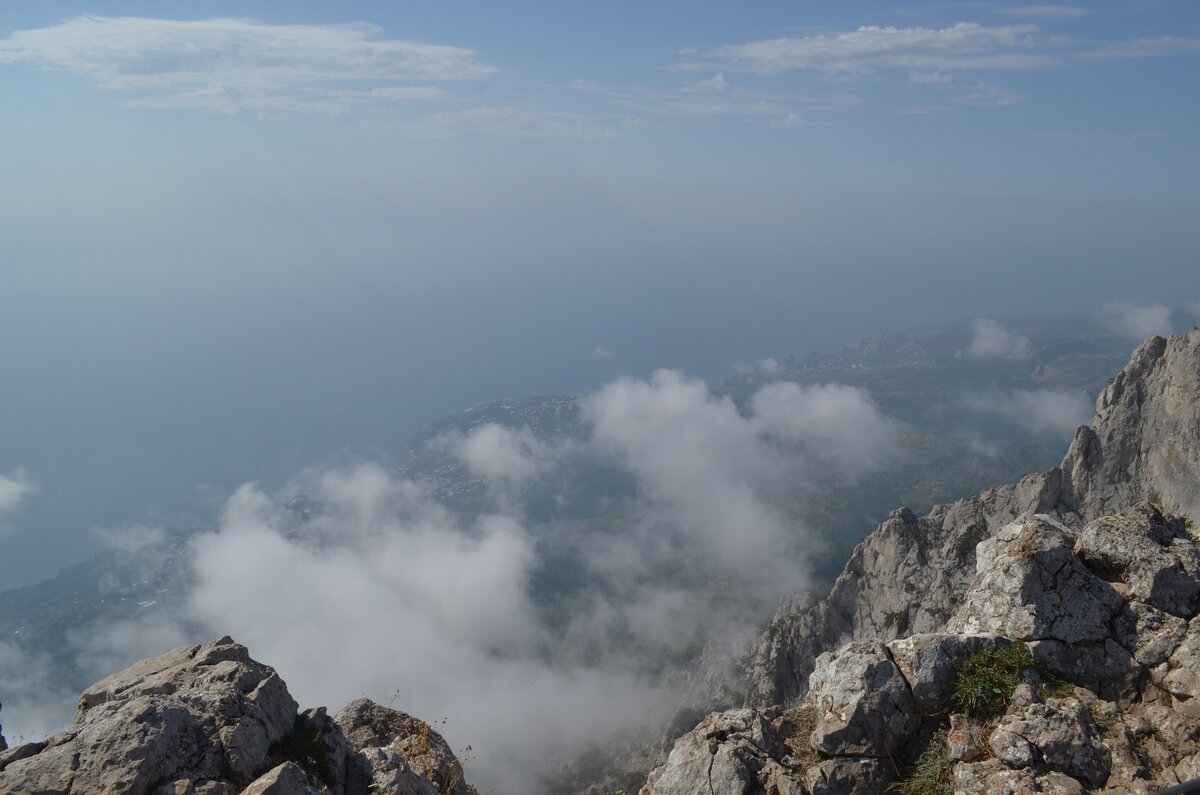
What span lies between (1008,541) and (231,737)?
16.7 m

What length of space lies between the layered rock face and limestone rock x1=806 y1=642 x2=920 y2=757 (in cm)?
810

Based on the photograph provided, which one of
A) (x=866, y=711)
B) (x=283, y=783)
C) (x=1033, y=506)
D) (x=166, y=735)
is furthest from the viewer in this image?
(x=1033, y=506)

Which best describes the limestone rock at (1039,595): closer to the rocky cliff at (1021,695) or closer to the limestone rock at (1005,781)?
the rocky cliff at (1021,695)

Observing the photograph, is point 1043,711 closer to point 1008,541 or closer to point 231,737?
point 1008,541

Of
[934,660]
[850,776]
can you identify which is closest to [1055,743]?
[934,660]

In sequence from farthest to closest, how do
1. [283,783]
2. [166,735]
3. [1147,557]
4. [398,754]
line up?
[1147,557], [398,754], [166,735], [283,783]

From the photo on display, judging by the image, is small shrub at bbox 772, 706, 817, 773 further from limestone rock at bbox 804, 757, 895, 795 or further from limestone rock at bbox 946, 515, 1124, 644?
limestone rock at bbox 946, 515, 1124, 644

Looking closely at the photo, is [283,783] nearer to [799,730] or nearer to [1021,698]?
[799,730]

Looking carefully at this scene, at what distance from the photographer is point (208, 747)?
37.2 ft

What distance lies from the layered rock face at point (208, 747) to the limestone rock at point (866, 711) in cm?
810

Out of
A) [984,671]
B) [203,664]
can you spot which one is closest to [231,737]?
[203,664]

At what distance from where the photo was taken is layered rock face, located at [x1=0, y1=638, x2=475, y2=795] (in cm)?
1059

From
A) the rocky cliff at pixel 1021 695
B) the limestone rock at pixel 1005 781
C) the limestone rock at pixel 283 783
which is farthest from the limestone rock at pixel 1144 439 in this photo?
the limestone rock at pixel 283 783

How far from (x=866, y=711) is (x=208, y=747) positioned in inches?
464
